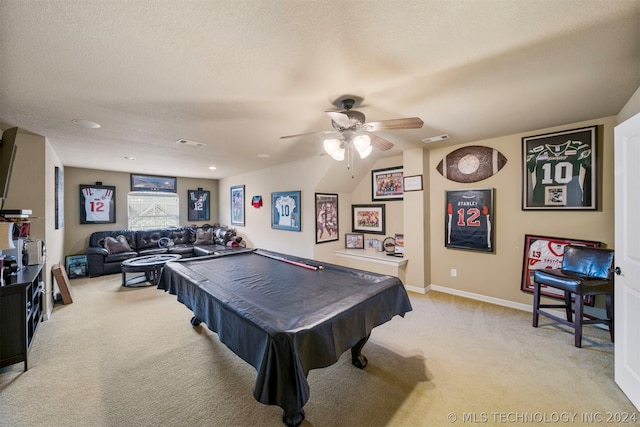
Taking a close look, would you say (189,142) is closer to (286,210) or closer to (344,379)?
(286,210)

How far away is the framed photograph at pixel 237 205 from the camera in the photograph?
22.2 feet

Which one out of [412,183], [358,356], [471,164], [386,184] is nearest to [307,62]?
[358,356]

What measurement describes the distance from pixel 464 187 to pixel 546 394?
268 cm

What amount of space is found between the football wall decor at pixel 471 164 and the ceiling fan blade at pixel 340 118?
248 cm

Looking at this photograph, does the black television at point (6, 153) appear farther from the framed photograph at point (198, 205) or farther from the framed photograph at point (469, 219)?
the framed photograph at point (198, 205)

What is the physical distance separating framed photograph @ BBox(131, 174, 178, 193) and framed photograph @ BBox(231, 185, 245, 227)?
1.67m

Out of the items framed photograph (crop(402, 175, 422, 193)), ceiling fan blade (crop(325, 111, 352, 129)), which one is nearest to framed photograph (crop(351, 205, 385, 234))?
framed photograph (crop(402, 175, 422, 193))

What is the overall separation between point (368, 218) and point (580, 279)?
3126mm

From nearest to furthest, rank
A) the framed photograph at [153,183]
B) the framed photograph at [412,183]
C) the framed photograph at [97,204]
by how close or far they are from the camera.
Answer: the framed photograph at [412,183]
the framed photograph at [97,204]
the framed photograph at [153,183]

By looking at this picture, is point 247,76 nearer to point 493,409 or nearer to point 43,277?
point 493,409

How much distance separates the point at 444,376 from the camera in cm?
210

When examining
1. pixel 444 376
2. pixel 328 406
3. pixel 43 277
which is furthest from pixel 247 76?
pixel 43 277

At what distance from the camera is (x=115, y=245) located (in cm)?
553

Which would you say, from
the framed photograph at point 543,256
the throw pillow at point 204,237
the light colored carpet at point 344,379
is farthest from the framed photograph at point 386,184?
the throw pillow at point 204,237
